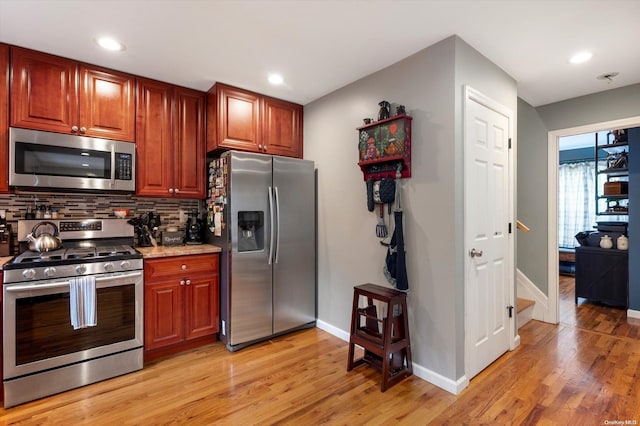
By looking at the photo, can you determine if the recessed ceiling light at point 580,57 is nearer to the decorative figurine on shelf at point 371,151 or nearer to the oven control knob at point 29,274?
the decorative figurine on shelf at point 371,151

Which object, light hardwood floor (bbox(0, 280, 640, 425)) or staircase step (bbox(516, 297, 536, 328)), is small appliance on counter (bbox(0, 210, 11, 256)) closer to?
light hardwood floor (bbox(0, 280, 640, 425))

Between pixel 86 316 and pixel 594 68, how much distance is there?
4.43 metres

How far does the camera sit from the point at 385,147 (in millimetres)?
2574

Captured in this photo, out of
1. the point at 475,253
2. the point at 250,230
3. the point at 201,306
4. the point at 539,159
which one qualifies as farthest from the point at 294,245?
the point at 539,159

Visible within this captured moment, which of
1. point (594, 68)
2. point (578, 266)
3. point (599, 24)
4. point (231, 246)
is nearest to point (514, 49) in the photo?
point (599, 24)

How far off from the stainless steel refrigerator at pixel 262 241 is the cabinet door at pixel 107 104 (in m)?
0.82

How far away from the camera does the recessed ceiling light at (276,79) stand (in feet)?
9.43

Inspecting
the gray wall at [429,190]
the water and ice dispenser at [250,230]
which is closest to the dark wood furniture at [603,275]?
the gray wall at [429,190]

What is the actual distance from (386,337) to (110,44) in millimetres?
2894

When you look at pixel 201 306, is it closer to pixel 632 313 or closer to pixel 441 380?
pixel 441 380

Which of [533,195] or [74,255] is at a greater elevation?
[533,195]

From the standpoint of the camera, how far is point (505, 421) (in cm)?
192

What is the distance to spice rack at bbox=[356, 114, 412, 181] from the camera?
245cm

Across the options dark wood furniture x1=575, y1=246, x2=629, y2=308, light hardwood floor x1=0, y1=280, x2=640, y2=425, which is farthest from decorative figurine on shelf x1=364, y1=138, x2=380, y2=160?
dark wood furniture x1=575, y1=246, x2=629, y2=308
